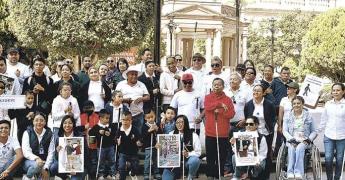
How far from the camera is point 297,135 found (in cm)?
1003

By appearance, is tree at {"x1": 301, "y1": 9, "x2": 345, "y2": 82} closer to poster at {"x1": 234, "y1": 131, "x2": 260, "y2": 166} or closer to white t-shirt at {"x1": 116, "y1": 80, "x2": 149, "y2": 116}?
white t-shirt at {"x1": 116, "y1": 80, "x2": 149, "y2": 116}

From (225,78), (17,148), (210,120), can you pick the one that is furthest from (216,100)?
(17,148)

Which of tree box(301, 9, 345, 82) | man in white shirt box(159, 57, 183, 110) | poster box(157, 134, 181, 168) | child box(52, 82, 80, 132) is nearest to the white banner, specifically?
child box(52, 82, 80, 132)

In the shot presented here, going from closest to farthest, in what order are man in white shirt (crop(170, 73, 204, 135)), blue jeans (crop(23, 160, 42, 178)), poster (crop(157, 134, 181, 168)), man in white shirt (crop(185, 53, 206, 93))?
blue jeans (crop(23, 160, 42, 178)) < poster (crop(157, 134, 181, 168)) < man in white shirt (crop(170, 73, 204, 135)) < man in white shirt (crop(185, 53, 206, 93))

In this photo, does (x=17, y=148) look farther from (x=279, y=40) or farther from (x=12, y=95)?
(x=279, y=40)

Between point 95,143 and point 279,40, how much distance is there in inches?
1867

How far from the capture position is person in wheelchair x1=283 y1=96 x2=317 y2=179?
995 cm

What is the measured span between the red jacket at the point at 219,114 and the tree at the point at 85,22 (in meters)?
16.2

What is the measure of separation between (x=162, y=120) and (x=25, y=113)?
7.43 feet

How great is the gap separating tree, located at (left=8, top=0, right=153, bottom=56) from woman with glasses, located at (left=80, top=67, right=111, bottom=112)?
15282 mm

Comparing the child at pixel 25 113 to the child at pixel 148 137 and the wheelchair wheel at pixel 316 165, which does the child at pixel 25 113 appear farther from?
the wheelchair wheel at pixel 316 165

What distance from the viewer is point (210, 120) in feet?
33.1

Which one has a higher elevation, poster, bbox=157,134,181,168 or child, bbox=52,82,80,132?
child, bbox=52,82,80,132

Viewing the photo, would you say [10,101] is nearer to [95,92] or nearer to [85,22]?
[95,92]
